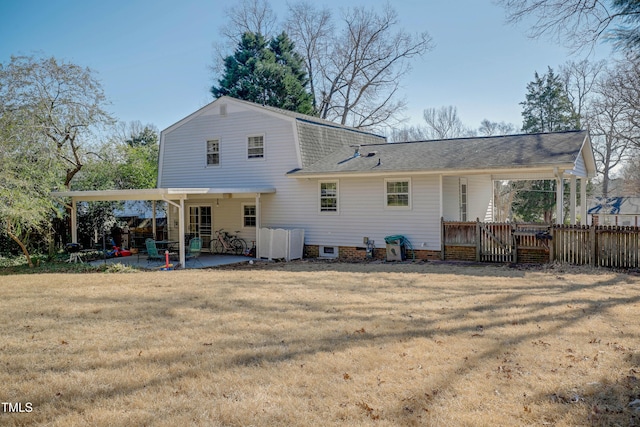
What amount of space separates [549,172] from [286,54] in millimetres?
25633

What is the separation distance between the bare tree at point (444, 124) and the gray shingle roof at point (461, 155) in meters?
30.6

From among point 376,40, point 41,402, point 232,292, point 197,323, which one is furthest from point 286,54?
point 41,402

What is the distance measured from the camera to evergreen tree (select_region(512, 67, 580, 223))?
34.4 metres

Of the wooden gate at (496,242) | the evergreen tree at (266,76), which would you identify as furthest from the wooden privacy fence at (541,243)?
the evergreen tree at (266,76)

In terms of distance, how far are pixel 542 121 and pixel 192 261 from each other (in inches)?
1162

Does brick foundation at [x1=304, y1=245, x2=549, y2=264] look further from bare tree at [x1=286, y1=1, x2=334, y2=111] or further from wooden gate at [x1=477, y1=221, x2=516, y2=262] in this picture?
bare tree at [x1=286, y1=1, x2=334, y2=111]

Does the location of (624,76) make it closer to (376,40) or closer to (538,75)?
(538,75)

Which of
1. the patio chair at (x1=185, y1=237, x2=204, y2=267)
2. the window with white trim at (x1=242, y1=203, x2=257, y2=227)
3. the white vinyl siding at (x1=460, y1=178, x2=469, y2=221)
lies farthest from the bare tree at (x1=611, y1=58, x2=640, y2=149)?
the patio chair at (x1=185, y1=237, x2=204, y2=267)

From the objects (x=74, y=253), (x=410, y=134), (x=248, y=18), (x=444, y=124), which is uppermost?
(x=248, y=18)

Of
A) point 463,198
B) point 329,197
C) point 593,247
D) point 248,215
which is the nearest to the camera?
point 593,247

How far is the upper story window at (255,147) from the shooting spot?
713 inches

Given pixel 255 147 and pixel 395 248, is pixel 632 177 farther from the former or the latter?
pixel 255 147

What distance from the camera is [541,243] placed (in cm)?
1386

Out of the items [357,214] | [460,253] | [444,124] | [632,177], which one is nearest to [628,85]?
[460,253]
